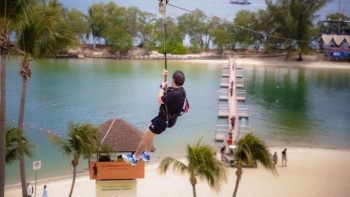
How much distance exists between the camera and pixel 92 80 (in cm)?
5344

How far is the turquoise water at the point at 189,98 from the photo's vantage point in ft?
97.7

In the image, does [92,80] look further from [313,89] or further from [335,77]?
[335,77]

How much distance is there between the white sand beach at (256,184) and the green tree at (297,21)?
49.2m

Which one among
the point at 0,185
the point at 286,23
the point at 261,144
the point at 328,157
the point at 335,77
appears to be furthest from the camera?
the point at 286,23

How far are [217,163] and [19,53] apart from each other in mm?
6890

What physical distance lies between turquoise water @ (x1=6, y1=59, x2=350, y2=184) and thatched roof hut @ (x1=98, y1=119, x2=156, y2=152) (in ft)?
25.1

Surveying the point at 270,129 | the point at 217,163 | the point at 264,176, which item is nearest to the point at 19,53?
the point at 217,163

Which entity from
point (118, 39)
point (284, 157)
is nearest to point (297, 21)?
point (118, 39)

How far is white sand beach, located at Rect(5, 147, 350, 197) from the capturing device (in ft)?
62.7

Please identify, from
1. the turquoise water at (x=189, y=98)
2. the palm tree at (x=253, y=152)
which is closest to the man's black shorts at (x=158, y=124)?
the palm tree at (x=253, y=152)

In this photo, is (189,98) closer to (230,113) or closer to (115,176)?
(230,113)

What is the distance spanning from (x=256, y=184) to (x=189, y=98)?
954 inches

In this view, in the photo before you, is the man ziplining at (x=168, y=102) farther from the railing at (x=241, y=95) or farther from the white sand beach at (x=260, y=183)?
the railing at (x=241, y=95)

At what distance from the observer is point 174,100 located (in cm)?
721
